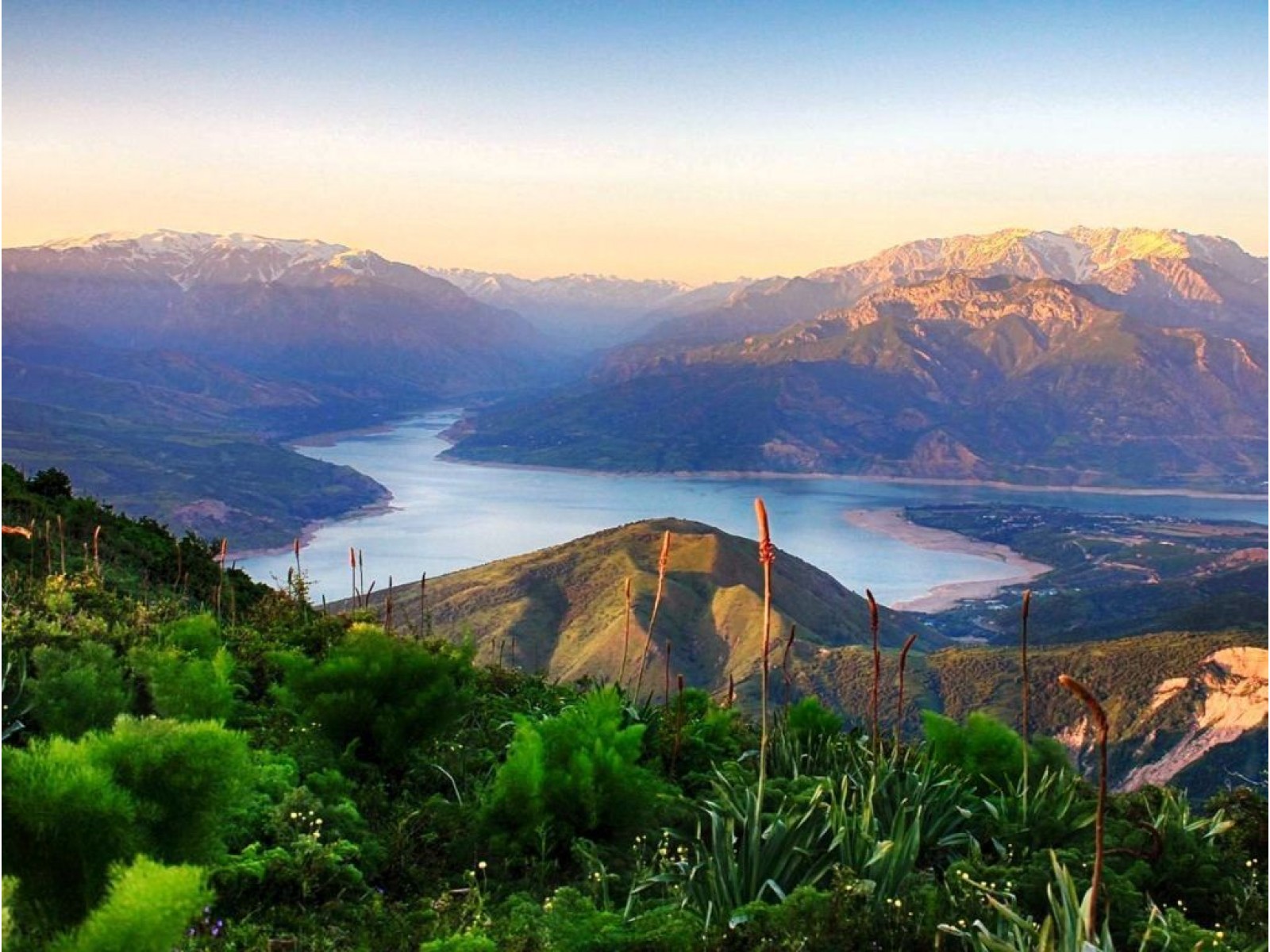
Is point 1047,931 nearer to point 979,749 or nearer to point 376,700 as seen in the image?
point 979,749

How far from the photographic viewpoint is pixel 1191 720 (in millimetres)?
49531

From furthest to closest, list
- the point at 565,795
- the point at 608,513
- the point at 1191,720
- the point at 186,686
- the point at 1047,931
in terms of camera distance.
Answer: the point at 608,513, the point at 1191,720, the point at 186,686, the point at 565,795, the point at 1047,931

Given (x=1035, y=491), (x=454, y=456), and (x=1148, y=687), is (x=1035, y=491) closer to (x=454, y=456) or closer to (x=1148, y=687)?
(x=454, y=456)

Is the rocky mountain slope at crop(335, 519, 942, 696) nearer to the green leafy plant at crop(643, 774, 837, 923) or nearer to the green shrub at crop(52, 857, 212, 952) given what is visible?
the green leafy plant at crop(643, 774, 837, 923)

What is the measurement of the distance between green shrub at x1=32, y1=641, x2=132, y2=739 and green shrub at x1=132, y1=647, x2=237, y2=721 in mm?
161

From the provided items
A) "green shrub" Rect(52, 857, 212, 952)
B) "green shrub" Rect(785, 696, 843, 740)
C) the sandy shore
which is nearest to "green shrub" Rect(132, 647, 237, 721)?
"green shrub" Rect(785, 696, 843, 740)

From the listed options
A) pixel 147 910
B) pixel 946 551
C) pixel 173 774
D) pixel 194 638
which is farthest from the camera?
pixel 946 551

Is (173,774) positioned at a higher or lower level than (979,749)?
higher

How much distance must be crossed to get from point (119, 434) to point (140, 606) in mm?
159169

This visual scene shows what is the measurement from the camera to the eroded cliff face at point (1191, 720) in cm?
4734

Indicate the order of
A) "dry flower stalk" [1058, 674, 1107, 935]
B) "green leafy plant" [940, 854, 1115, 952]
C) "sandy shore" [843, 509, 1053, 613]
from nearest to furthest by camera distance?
"dry flower stalk" [1058, 674, 1107, 935] → "green leafy plant" [940, 854, 1115, 952] → "sandy shore" [843, 509, 1053, 613]

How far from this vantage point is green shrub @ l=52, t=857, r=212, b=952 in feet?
7.00

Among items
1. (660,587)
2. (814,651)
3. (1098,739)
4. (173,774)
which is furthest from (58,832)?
(814,651)

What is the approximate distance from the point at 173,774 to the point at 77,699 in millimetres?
2595
